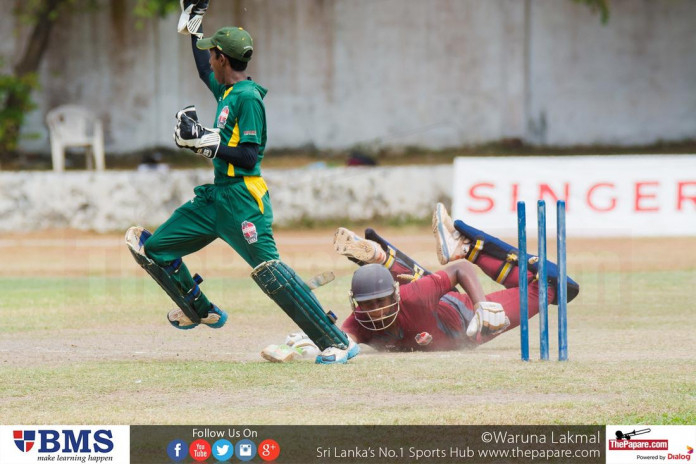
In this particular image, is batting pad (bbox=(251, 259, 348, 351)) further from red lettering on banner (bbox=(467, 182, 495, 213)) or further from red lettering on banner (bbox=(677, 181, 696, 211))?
red lettering on banner (bbox=(677, 181, 696, 211))

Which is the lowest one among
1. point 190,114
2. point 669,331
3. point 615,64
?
point 669,331

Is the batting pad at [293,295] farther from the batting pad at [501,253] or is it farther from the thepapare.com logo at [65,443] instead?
the thepapare.com logo at [65,443]

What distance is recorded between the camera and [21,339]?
8.88 meters

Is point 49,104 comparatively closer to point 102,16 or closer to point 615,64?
point 102,16

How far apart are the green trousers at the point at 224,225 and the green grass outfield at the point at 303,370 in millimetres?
729

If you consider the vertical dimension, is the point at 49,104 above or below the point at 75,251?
above

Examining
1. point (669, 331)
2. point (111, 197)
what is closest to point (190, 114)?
point (669, 331)

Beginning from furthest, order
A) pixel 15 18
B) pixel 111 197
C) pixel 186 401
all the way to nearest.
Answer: pixel 15 18, pixel 111 197, pixel 186 401

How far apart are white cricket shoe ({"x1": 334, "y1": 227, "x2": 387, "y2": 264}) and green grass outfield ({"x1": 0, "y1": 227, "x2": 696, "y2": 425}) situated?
750mm

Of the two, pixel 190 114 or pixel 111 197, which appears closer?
pixel 190 114

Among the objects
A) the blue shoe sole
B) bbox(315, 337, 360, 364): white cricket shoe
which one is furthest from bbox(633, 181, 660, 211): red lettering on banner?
bbox(315, 337, 360, 364): white cricket shoe

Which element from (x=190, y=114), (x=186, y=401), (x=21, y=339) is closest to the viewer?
(x=186, y=401)

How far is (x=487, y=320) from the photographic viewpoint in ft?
25.8

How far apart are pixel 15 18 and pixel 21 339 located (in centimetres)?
1450
